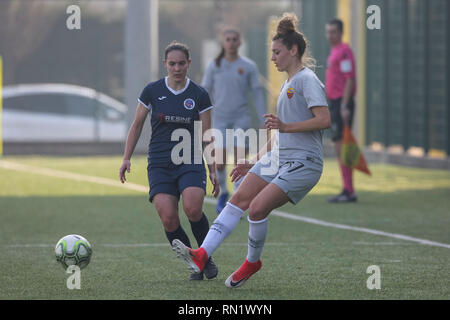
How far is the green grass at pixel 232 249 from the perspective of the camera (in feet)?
21.9

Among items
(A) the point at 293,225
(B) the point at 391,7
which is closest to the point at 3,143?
(B) the point at 391,7

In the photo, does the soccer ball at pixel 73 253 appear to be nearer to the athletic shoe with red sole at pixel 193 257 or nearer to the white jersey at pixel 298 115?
the athletic shoe with red sole at pixel 193 257

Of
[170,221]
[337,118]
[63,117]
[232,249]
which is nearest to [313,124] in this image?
[170,221]

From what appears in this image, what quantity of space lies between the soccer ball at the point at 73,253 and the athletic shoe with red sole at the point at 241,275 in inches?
47.0

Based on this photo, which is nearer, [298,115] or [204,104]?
[298,115]

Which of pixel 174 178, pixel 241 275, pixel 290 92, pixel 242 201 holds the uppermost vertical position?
pixel 290 92

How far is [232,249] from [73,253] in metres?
1.96

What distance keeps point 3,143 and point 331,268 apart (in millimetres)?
17828

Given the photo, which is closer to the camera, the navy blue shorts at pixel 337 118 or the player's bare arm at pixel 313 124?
the player's bare arm at pixel 313 124

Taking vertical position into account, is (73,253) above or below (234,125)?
below

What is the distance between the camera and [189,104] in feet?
23.9

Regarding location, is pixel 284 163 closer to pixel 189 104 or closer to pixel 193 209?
pixel 193 209

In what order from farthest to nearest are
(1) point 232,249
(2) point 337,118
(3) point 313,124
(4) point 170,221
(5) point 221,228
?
1. (2) point 337,118
2. (1) point 232,249
3. (4) point 170,221
4. (5) point 221,228
5. (3) point 313,124

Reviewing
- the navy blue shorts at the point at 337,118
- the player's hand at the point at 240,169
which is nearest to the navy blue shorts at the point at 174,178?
the player's hand at the point at 240,169
